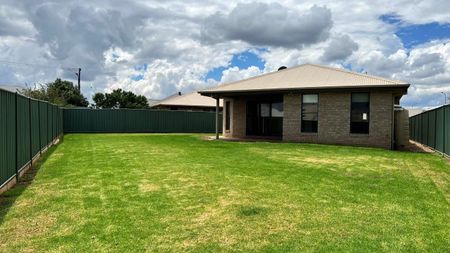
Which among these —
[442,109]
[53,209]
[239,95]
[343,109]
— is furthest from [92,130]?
[53,209]

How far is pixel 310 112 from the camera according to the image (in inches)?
870

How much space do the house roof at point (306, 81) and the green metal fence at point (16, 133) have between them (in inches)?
495

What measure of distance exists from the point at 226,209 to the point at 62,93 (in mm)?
46539

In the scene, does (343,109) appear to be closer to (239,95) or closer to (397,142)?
(397,142)

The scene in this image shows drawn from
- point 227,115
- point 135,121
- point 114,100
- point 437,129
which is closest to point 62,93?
point 114,100

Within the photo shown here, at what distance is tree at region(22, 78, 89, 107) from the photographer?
39.0 metres

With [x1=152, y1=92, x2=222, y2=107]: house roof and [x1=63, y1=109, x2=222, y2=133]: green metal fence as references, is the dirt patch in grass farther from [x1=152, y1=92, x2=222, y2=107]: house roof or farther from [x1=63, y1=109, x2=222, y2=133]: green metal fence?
[x1=152, y1=92, x2=222, y2=107]: house roof

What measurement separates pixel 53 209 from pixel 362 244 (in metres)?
4.61

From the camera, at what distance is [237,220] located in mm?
6164

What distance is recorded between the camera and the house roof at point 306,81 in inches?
805

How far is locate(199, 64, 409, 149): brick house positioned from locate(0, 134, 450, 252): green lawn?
882 cm

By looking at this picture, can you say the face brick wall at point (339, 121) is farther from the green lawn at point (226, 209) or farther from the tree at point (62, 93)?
the tree at point (62, 93)

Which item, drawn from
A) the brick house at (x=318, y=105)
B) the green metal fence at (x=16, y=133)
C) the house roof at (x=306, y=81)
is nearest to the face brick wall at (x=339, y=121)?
the brick house at (x=318, y=105)

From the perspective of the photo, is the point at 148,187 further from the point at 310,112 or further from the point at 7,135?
the point at 310,112
